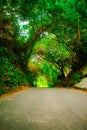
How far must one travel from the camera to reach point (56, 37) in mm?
36438

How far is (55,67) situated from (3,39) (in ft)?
78.8

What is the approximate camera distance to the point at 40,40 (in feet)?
117

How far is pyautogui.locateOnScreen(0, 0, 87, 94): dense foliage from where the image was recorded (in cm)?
2177

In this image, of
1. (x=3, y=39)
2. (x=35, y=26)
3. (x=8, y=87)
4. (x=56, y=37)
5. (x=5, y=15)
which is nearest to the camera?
(x=8, y=87)

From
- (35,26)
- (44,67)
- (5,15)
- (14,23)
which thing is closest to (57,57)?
(44,67)

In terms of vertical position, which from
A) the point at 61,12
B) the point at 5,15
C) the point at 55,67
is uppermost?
the point at 61,12

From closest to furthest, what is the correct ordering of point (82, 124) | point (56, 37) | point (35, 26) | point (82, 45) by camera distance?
point (82, 124) < point (35, 26) < point (82, 45) < point (56, 37)

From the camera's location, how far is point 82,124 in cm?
677

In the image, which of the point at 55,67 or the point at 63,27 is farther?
the point at 55,67

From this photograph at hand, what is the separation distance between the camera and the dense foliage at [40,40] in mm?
21766

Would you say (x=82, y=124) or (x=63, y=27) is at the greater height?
(x=63, y=27)

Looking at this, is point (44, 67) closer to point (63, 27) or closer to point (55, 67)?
point (55, 67)

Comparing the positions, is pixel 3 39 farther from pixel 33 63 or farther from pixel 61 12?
pixel 33 63

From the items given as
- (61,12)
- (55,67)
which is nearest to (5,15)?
(61,12)
